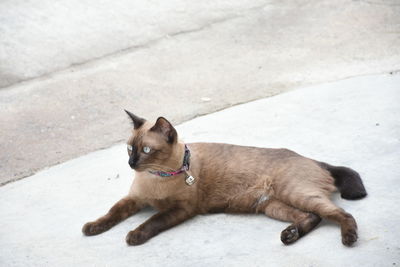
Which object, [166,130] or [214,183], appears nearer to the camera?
[166,130]

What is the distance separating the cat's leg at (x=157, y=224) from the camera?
3.25 m

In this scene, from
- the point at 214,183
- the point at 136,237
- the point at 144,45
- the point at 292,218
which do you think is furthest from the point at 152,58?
the point at 292,218

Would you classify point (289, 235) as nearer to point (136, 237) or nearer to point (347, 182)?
point (347, 182)

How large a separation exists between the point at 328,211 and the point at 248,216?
Result: 1.80 ft

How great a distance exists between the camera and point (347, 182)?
3.42 m

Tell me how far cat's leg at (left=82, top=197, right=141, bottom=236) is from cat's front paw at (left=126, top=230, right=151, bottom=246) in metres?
0.25

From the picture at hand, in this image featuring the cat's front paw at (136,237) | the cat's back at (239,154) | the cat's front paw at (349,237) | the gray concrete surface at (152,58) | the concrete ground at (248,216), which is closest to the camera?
the cat's front paw at (349,237)

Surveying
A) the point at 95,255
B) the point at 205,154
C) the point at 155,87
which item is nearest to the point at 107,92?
the point at 155,87

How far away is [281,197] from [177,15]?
4.81 m

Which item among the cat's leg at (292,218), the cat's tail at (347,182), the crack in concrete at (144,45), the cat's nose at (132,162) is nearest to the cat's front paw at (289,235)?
the cat's leg at (292,218)

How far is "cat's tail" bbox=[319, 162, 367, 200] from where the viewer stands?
3354 mm

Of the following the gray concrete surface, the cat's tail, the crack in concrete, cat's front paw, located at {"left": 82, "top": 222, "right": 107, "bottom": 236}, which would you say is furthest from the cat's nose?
the crack in concrete

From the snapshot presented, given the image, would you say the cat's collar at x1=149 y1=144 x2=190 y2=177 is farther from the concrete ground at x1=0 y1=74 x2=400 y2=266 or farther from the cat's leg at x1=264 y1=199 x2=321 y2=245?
the cat's leg at x1=264 y1=199 x2=321 y2=245

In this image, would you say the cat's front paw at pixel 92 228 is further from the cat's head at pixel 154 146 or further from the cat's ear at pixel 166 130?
the cat's ear at pixel 166 130
